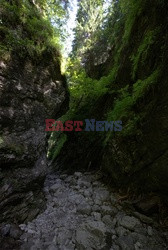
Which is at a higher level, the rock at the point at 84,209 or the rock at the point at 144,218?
the rock at the point at 144,218

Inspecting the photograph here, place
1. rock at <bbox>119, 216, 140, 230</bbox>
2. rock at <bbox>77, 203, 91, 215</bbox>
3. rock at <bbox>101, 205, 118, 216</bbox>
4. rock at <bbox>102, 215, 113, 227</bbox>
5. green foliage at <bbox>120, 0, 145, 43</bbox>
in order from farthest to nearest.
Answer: green foliage at <bbox>120, 0, 145, 43</bbox>
rock at <bbox>77, 203, 91, 215</bbox>
rock at <bbox>101, 205, 118, 216</bbox>
rock at <bbox>102, 215, 113, 227</bbox>
rock at <bbox>119, 216, 140, 230</bbox>

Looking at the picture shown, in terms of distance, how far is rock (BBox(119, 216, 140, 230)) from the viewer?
2.70m

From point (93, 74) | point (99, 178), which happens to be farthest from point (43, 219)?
point (93, 74)

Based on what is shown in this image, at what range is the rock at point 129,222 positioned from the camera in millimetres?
2702

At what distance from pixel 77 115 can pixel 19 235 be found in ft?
16.8

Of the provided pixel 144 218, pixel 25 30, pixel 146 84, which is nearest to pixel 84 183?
pixel 144 218

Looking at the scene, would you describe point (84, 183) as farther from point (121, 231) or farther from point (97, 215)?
point (121, 231)

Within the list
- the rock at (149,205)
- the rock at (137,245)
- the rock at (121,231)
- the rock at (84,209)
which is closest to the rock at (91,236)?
the rock at (121,231)

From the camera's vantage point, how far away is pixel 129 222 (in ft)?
9.12

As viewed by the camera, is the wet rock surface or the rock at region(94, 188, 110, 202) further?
the rock at region(94, 188, 110, 202)

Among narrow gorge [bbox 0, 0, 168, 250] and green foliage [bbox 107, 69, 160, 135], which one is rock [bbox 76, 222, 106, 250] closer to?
narrow gorge [bbox 0, 0, 168, 250]

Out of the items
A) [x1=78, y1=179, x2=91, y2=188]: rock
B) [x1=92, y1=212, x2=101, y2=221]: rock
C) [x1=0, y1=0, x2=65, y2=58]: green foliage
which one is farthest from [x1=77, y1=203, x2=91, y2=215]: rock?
[x1=0, y1=0, x2=65, y2=58]: green foliage

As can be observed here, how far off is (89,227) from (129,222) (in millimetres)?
832

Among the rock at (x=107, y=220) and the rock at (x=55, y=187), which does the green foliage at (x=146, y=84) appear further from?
the rock at (x=55, y=187)
